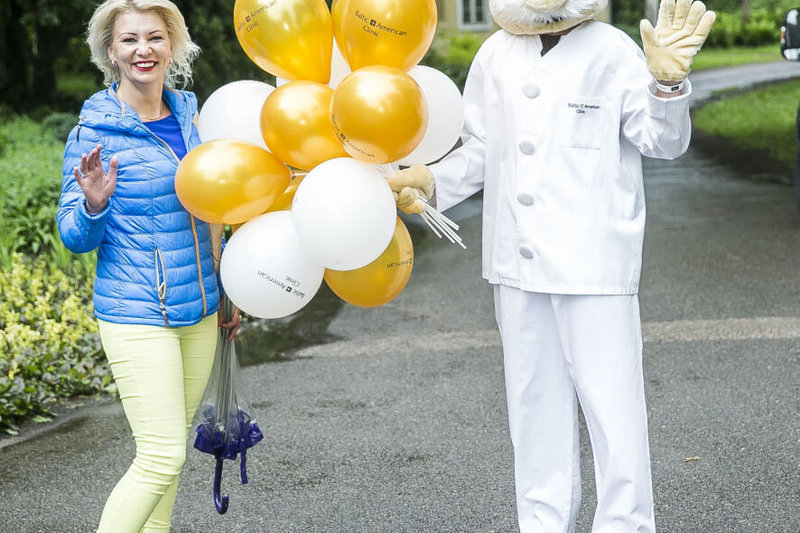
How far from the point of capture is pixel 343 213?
8.96ft

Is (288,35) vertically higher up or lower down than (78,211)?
higher up

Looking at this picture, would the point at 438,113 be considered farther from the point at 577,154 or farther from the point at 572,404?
the point at 572,404

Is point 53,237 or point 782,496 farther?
point 53,237

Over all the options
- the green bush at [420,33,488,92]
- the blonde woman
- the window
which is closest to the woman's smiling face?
the blonde woman

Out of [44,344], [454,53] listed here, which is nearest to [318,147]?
[44,344]

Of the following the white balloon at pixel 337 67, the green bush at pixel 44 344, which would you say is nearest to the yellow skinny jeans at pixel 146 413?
the white balloon at pixel 337 67

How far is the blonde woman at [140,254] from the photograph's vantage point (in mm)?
2980

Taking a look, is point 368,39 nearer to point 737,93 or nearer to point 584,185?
point 584,185

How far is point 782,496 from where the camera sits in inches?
152

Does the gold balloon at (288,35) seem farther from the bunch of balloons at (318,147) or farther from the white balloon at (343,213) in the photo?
the white balloon at (343,213)

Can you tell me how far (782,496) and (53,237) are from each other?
19.7 feet

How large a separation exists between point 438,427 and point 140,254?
2.18 m

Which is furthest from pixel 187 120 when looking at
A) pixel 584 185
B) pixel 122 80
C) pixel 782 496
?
pixel 782 496

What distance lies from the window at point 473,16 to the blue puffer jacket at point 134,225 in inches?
1166
